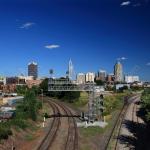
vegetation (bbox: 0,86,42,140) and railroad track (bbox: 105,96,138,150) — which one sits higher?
vegetation (bbox: 0,86,42,140)

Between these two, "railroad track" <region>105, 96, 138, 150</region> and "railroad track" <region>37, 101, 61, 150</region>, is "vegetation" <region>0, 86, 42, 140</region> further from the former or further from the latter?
"railroad track" <region>105, 96, 138, 150</region>

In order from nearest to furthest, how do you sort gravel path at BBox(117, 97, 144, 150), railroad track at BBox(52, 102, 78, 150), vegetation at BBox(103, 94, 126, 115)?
railroad track at BBox(52, 102, 78, 150)
gravel path at BBox(117, 97, 144, 150)
vegetation at BBox(103, 94, 126, 115)

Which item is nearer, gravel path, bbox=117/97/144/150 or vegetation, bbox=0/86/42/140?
gravel path, bbox=117/97/144/150

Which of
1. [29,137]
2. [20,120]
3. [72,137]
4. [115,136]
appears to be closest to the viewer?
[72,137]

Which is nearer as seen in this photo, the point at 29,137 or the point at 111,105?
the point at 29,137

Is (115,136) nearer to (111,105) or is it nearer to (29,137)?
(29,137)

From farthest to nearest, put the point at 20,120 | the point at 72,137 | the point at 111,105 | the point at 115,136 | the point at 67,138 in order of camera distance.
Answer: the point at 111,105, the point at 20,120, the point at 115,136, the point at 72,137, the point at 67,138

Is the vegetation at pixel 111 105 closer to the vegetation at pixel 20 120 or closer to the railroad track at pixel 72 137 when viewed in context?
the vegetation at pixel 20 120

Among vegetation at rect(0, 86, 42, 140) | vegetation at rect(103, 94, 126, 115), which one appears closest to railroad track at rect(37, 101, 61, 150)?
vegetation at rect(0, 86, 42, 140)

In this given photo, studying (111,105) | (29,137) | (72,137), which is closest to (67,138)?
(72,137)

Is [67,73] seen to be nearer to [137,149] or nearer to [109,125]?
[109,125]

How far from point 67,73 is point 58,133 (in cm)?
2015

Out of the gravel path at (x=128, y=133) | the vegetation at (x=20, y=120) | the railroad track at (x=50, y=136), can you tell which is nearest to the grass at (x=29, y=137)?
the railroad track at (x=50, y=136)

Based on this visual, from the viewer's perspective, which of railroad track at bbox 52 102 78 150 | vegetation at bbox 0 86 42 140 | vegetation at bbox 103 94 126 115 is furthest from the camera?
vegetation at bbox 103 94 126 115
